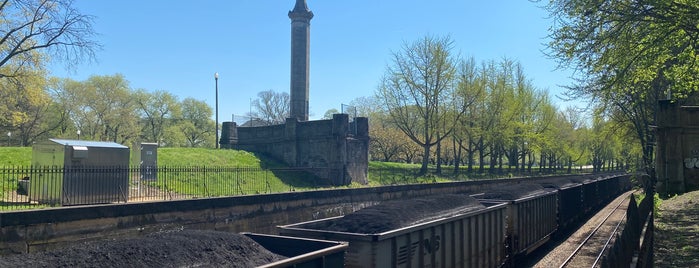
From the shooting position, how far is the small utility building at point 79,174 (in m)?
15.4

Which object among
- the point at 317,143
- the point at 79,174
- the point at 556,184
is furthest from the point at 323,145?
the point at 79,174

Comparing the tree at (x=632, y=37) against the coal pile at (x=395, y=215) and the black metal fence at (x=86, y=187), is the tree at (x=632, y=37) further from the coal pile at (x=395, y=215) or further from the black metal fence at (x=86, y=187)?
the black metal fence at (x=86, y=187)

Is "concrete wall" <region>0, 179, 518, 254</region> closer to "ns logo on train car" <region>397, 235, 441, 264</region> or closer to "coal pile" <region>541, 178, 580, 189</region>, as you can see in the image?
"ns logo on train car" <region>397, 235, 441, 264</region>

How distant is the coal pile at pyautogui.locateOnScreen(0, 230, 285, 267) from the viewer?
4891 millimetres

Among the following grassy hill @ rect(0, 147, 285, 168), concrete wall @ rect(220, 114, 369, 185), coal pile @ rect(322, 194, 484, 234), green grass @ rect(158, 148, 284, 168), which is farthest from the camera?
concrete wall @ rect(220, 114, 369, 185)

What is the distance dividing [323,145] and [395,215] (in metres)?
26.2

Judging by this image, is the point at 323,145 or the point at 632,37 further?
the point at 323,145

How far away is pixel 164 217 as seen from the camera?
12430 millimetres

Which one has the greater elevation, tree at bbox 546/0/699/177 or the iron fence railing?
tree at bbox 546/0/699/177

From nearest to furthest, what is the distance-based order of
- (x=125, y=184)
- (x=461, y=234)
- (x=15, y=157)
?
(x=461, y=234)
(x=125, y=184)
(x=15, y=157)

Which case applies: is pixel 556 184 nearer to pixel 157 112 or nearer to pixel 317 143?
pixel 317 143

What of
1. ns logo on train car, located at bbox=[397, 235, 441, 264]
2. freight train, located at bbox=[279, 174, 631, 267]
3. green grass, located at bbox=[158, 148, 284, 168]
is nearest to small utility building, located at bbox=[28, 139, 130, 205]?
freight train, located at bbox=[279, 174, 631, 267]

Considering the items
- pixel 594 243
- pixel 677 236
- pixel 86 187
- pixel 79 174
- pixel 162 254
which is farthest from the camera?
pixel 594 243

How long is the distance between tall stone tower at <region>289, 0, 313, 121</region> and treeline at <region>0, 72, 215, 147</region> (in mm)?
17206
